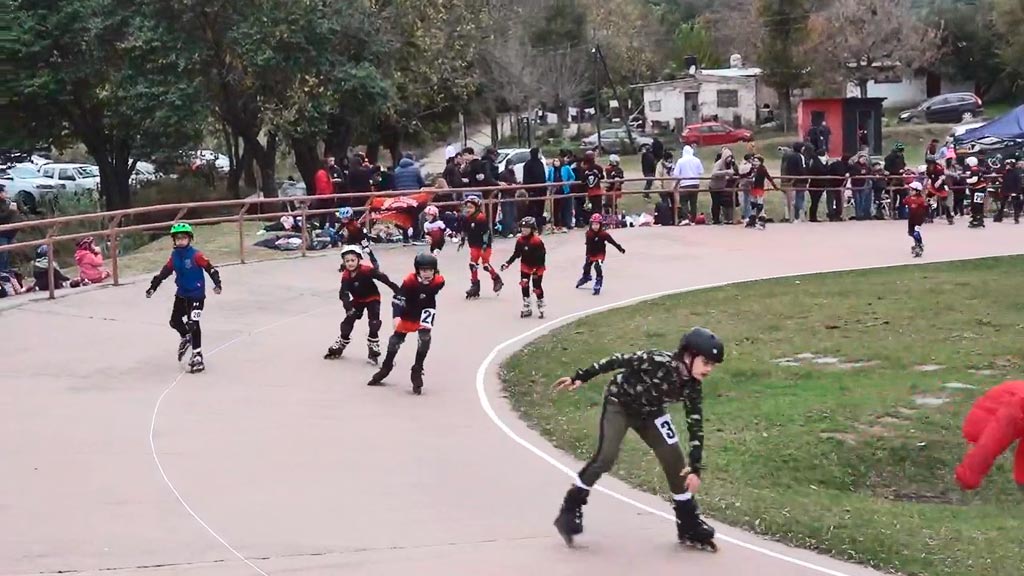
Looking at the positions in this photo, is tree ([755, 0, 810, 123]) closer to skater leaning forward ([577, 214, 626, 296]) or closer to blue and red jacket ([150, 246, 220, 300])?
skater leaning forward ([577, 214, 626, 296])

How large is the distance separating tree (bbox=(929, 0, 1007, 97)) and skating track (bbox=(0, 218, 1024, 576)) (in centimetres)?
5579

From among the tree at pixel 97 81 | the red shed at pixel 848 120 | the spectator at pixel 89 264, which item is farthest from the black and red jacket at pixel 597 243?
the red shed at pixel 848 120

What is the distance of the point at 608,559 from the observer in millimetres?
8344

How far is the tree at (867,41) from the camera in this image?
61.8 m

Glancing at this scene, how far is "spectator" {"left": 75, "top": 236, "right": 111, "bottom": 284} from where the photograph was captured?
20.1m

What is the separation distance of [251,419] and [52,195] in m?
32.1

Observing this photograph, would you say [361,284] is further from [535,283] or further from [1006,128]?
[1006,128]

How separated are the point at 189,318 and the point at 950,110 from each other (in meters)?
52.5

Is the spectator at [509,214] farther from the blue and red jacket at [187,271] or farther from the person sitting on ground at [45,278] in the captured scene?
the blue and red jacket at [187,271]

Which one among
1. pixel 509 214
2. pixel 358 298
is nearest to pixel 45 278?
pixel 358 298

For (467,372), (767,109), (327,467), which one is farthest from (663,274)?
(767,109)

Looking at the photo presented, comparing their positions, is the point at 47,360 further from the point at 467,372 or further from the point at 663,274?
the point at 663,274

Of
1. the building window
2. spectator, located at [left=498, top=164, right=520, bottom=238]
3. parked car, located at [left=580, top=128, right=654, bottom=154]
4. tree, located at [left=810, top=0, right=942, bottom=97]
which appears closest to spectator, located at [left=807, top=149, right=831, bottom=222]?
spectator, located at [left=498, top=164, right=520, bottom=238]

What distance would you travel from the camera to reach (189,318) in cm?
1432
